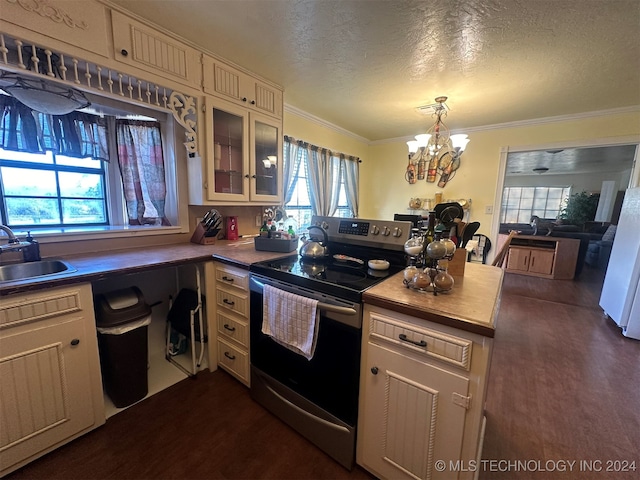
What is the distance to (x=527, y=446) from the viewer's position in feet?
4.65

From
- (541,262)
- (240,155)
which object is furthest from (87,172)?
(541,262)

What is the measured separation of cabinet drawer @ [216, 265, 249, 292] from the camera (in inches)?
65.6

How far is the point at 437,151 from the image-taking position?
3018 millimetres

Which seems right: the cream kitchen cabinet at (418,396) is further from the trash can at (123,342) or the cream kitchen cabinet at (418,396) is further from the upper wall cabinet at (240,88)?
the upper wall cabinet at (240,88)

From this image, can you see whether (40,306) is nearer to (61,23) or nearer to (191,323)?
(191,323)

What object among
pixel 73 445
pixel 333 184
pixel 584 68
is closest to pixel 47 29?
pixel 73 445

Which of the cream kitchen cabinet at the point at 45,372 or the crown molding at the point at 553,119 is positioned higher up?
the crown molding at the point at 553,119

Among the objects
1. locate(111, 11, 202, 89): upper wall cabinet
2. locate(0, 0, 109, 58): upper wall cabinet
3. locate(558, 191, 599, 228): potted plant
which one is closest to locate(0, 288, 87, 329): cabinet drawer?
locate(0, 0, 109, 58): upper wall cabinet

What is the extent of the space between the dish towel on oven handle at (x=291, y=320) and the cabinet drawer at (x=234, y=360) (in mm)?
458

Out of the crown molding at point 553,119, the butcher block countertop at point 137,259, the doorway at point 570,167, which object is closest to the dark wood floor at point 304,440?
the butcher block countertop at point 137,259

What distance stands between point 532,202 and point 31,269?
10.5m

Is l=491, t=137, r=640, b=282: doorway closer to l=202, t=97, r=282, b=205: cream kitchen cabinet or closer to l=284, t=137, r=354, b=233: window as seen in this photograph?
l=284, t=137, r=354, b=233: window

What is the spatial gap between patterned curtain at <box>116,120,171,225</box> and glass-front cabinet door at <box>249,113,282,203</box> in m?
0.74

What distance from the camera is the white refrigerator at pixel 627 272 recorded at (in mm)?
2473
